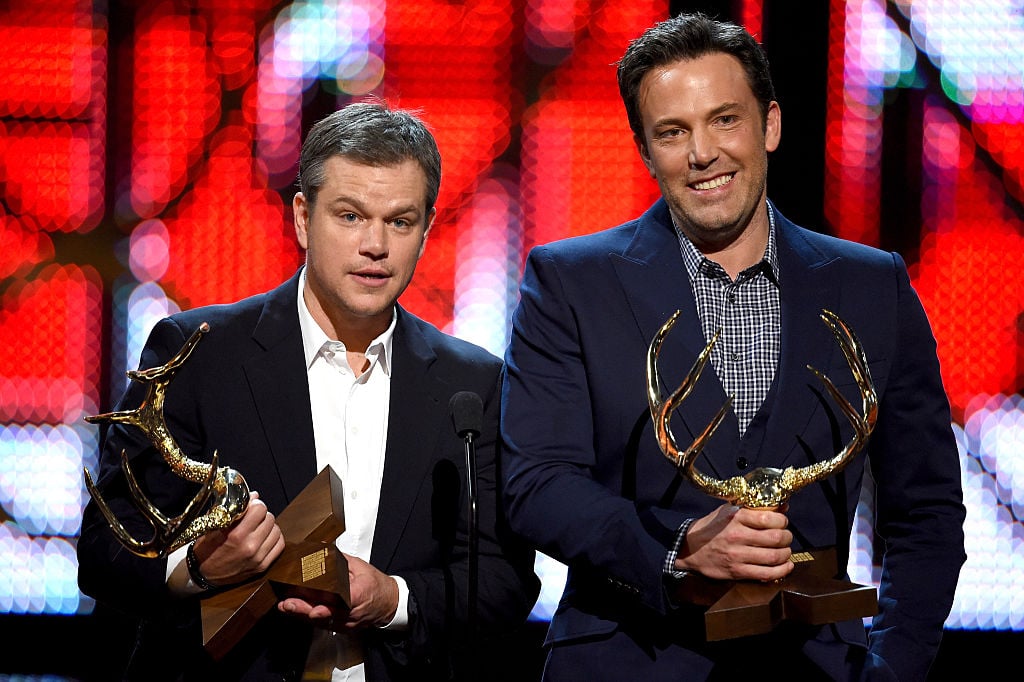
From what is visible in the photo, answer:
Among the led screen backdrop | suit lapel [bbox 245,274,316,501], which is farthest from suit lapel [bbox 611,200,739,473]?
the led screen backdrop

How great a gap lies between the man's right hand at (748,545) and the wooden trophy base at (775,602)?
0.08 ft

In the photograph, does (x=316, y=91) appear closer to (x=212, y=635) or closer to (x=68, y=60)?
(x=68, y=60)

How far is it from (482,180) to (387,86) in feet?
1.44

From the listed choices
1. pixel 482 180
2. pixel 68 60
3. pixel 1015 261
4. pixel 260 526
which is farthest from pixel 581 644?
pixel 68 60

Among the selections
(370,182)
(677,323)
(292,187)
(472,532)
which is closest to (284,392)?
(370,182)

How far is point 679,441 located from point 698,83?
712 millimetres

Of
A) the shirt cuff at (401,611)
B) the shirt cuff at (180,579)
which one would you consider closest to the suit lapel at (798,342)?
the shirt cuff at (401,611)

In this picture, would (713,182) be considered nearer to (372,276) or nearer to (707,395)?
(707,395)

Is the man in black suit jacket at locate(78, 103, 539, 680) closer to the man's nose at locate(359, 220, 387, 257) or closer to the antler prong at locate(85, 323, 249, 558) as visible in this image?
the man's nose at locate(359, 220, 387, 257)

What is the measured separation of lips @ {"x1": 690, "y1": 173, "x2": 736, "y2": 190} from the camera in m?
2.31

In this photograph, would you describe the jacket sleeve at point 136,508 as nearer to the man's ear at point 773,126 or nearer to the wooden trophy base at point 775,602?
the wooden trophy base at point 775,602

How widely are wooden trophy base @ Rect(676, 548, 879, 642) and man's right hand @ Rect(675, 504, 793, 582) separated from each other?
0.08 feet

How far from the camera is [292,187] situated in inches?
149

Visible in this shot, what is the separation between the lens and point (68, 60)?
3.80 meters
